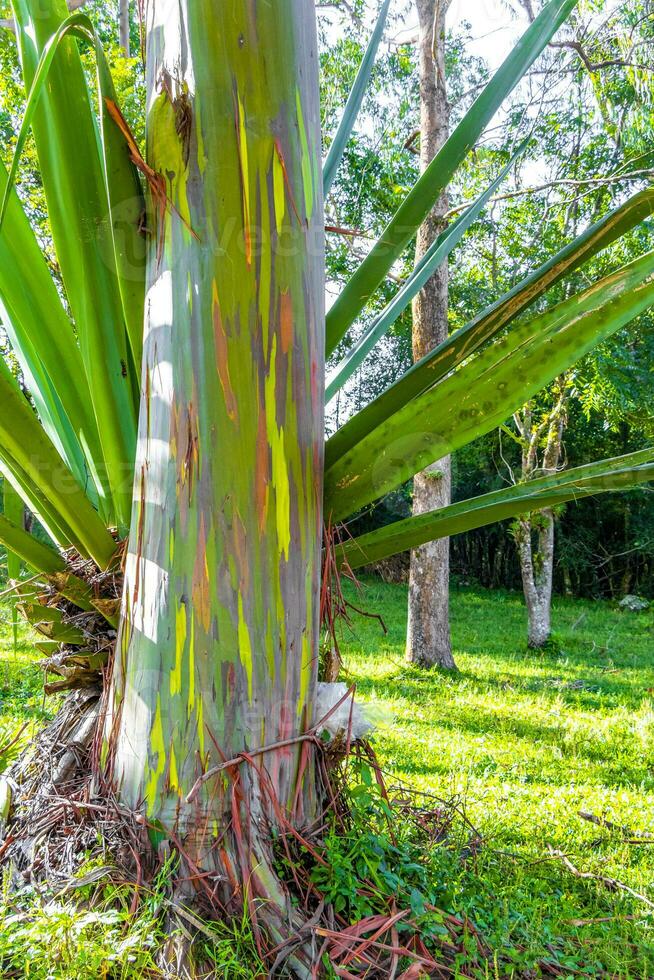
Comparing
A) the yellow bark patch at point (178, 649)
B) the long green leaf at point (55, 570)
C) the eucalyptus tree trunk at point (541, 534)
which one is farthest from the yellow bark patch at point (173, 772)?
the eucalyptus tree trunk at point (541, 534)

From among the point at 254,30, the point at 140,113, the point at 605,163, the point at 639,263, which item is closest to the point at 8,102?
the point at 140,113

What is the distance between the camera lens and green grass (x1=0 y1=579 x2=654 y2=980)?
113 centimetres

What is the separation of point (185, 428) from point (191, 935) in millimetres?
857

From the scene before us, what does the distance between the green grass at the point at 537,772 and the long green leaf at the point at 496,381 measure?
1.60 feet

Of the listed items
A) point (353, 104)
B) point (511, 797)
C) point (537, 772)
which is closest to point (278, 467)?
point (353, 104)

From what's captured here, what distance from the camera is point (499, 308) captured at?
4.25ft

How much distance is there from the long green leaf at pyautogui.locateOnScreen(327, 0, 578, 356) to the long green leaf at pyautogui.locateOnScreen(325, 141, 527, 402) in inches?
5.0

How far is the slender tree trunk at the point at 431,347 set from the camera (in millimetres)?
6594

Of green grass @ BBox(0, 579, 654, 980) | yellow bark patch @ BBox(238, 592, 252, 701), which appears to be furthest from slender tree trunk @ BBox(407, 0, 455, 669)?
yellow bark patch @ BBox(238, 592, 252, 701)

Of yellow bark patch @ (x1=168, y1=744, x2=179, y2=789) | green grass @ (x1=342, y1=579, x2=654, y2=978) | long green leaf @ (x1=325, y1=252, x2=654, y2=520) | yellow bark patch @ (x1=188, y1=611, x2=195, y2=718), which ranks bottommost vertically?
green grass @ (x1=342, y1=579, x2=654, y2=978)

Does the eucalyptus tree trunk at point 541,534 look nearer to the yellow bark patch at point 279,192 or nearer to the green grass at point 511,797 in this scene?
the green grass at point 511,797

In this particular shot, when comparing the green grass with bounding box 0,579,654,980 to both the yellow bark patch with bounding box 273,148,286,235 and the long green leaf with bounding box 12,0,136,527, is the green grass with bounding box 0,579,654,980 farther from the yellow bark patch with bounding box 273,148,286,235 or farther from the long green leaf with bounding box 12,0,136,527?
the yellow bark patch with bounding box 273,148,286,235

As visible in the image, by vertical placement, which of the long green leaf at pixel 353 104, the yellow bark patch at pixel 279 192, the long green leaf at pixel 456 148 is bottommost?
the yellow bark patch at pixel 279 192

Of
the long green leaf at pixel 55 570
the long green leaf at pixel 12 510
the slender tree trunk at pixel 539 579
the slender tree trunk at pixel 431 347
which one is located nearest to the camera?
the long green leaf at pixel 55 570
